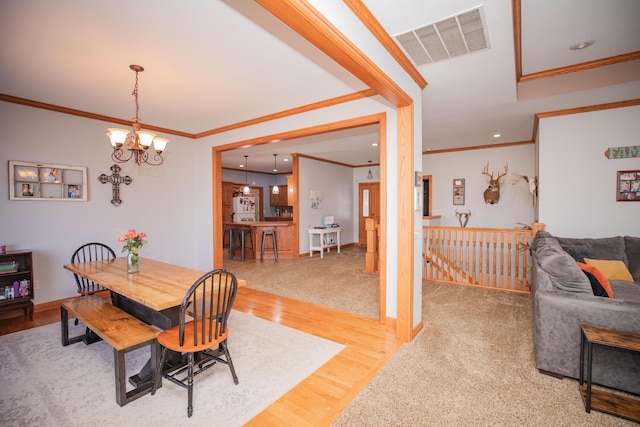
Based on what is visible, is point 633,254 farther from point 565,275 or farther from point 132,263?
point 132,263

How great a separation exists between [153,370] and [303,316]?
1736mm

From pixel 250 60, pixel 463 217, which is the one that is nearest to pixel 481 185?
pixel 463 217

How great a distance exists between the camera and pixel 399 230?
9.66 feet

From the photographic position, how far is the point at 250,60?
106 inches

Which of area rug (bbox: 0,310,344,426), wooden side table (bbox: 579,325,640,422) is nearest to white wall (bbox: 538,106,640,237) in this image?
wooden side table (bbox: 579,325,640,422)

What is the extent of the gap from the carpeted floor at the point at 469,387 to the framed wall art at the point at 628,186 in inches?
95.5

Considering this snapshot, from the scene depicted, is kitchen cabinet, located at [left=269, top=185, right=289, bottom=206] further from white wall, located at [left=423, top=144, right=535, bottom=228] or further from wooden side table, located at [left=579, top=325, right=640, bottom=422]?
wooden side table, located at [left=579, top=325, right=640, bottom=422]

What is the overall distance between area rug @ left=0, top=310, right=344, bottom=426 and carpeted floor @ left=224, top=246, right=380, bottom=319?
111 centimetres

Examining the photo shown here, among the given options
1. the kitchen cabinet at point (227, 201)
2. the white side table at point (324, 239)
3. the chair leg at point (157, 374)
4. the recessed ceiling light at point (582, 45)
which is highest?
the recessed ceiling light at point (582, 45)

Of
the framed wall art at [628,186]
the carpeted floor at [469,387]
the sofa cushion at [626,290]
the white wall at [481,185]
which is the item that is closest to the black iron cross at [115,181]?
the carpeted floor at [469,387]

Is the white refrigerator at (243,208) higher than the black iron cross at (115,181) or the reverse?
the reverse

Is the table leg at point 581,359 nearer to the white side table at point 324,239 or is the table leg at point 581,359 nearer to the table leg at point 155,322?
the table leg at point 155,322

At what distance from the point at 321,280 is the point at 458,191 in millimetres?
4346

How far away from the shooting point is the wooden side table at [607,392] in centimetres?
181
